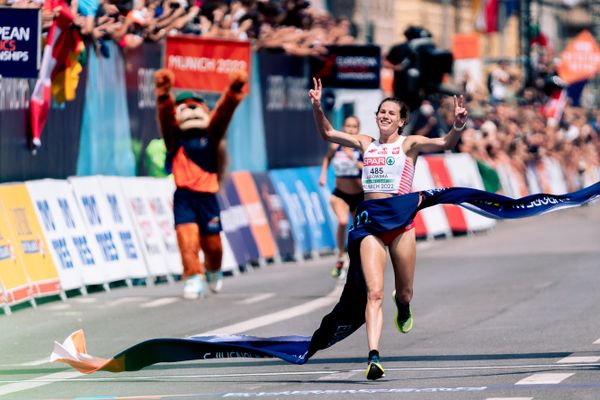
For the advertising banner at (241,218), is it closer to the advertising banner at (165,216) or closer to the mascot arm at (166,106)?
the advertising banner at (165,216)

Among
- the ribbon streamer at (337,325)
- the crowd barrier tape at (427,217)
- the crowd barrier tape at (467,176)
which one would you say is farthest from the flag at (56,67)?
the crowd barrier tape at (467,176)

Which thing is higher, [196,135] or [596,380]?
[196,135]

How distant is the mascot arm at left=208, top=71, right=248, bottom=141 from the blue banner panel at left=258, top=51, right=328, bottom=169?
814cm

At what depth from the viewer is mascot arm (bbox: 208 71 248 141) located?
18.2 metres

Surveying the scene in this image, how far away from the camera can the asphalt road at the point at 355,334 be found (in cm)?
1096

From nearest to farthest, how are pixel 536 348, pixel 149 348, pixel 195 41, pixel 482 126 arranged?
pixel 149 348
pixel 536 348
pixel 195 41
pixel 482 126

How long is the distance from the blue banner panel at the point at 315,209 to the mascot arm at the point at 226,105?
24.7 feet

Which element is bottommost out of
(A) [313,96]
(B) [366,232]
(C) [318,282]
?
(C) [318,282]

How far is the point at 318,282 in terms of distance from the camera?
20547mm

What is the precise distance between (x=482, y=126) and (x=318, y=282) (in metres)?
16.6

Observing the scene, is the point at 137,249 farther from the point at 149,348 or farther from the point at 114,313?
the point at 149,348

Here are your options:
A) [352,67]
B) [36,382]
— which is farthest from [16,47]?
[352,67]

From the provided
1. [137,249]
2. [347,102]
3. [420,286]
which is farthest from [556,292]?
[347,102]

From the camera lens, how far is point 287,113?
27781mm
